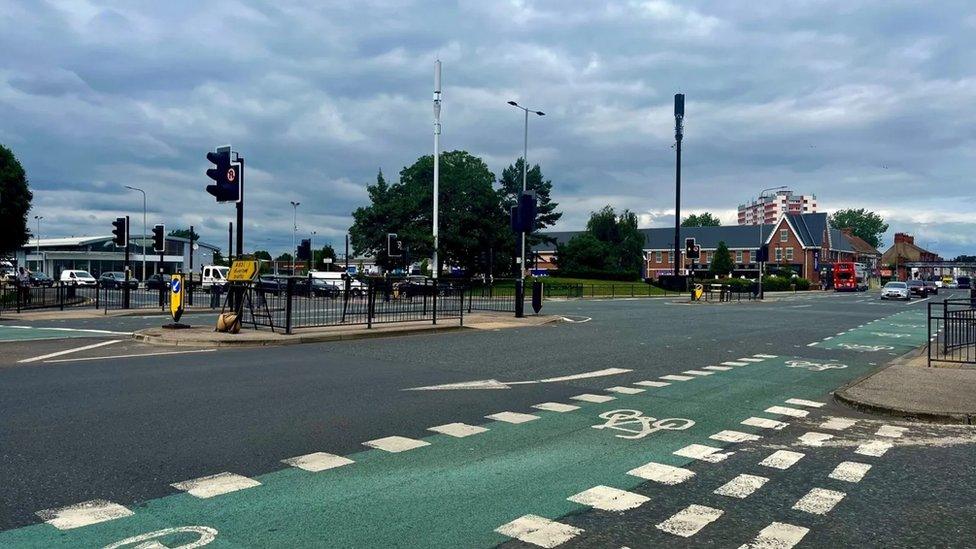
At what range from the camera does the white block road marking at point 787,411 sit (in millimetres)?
8261

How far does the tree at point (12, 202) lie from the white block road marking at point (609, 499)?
4970 centimetres

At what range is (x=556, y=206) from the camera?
286 feet

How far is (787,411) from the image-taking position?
843 cm

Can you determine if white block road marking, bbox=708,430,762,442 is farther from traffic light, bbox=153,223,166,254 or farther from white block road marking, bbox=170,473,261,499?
traffic light, bbox=153,223,166,254

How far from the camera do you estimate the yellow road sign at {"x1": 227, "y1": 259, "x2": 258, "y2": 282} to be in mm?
16656

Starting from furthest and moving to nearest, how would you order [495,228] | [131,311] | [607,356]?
[495,228] < [131,311] < [607,356]

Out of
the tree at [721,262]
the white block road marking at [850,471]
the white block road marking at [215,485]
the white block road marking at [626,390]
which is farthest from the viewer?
the tree at [721,262]

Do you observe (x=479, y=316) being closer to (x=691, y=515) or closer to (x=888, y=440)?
(x=888, y=440)

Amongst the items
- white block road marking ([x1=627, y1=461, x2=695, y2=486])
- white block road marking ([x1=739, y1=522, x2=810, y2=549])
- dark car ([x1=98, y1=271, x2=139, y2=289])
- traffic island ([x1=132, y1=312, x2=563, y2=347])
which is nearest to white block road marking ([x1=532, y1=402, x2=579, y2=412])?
white block road marking ([x1=627, y1=461, x2=695, y2=486])

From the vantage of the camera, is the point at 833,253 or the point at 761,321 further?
the point at 833,253

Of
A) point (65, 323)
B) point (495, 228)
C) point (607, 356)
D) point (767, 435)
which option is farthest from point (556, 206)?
point (767, 435)

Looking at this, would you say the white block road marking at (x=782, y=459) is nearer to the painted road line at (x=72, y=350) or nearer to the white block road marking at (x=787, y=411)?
the white block road marking at (x=787, y=411)

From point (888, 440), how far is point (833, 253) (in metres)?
123

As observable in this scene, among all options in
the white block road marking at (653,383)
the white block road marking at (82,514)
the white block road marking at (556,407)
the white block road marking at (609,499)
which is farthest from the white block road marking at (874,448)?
the white block road marking at (82,514)
